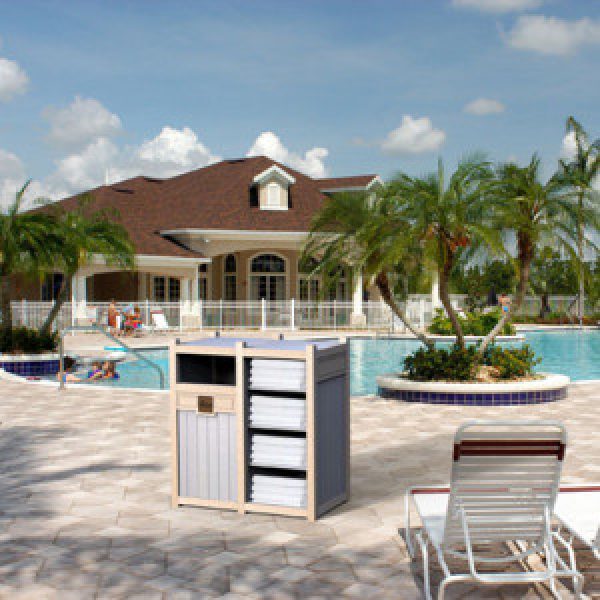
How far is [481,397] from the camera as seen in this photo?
35.5 ft

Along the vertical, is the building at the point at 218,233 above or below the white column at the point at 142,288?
above

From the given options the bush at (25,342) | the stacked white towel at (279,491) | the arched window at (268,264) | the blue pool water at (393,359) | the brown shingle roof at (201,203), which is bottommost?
the blue pool water at (393,359)

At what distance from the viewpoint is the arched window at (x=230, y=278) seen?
32.7m

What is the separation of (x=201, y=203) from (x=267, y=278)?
429 cm

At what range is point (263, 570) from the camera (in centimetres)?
447

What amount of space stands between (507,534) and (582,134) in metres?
33.7

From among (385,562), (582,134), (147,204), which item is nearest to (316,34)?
(385,562)

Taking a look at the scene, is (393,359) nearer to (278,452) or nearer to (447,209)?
(447,209)

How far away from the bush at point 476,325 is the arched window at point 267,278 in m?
8.38

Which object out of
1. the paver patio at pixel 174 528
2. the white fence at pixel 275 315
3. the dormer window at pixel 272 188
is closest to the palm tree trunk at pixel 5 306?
the paver patio at pixel 174 528

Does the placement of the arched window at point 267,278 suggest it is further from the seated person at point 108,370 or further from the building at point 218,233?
the seated person at point 108,370

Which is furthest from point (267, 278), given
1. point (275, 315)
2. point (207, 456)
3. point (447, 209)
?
point (207, 456)

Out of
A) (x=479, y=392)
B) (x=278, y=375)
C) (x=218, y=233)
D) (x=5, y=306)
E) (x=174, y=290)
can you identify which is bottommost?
(x=479, y=392)

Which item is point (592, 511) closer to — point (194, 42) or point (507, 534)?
point (507, 534)
